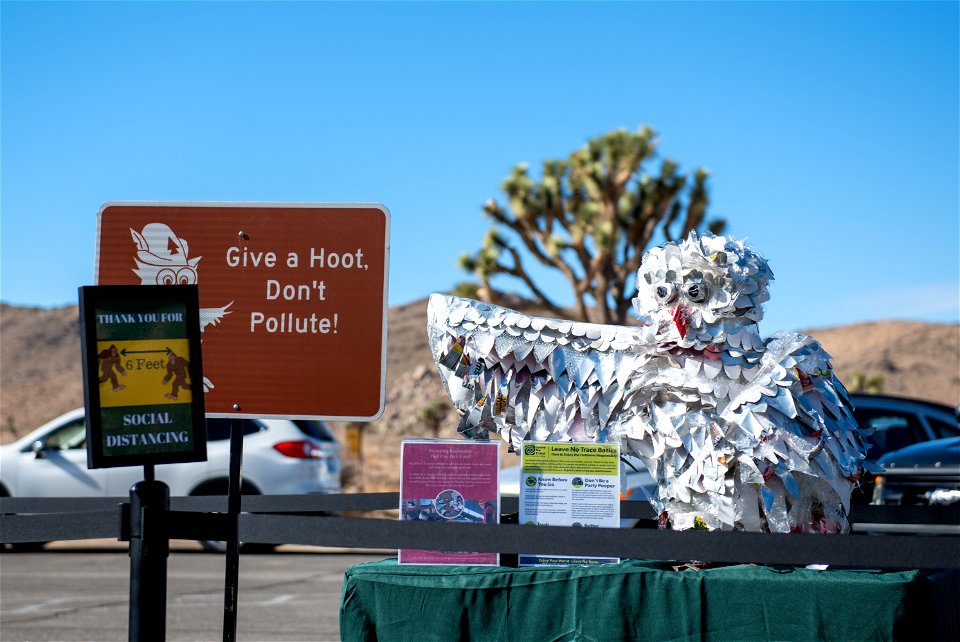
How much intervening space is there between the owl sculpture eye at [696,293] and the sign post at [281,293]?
91 cm

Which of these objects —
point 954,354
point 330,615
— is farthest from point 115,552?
point 954,354

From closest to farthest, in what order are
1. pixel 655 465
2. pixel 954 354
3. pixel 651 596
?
pixel 651 596 < pixel 655 465 < pixel 954 354

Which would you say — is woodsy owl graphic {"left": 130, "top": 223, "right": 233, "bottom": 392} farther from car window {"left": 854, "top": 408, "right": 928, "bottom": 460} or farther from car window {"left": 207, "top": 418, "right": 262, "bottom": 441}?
car window {"left": 854, "top": 408, "right": 928, "bottom": 460}

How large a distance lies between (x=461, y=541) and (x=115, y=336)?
0.92 meters

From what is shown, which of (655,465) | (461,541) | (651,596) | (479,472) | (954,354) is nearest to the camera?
(461,541)

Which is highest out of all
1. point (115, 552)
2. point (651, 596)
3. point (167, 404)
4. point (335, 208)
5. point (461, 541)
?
point (335, 208)

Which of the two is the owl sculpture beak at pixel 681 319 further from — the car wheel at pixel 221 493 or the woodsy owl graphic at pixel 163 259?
the car wheel at pixel 221 493

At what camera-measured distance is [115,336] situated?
2.35 meters

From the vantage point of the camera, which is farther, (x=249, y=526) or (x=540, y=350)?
(x=540, y=350)

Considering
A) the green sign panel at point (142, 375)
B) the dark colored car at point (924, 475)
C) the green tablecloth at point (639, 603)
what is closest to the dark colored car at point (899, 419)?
the dark colored car at point (924, 475)

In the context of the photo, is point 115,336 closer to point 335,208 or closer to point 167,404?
point 167,404

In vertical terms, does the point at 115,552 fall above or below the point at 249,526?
below

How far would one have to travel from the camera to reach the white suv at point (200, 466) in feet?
32.3

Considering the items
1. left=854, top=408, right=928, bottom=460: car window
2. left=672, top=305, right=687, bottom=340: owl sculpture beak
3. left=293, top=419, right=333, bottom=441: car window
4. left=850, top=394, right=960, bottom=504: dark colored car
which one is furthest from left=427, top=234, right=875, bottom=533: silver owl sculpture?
left=293, top=419, right=333, bottom=441: car window
